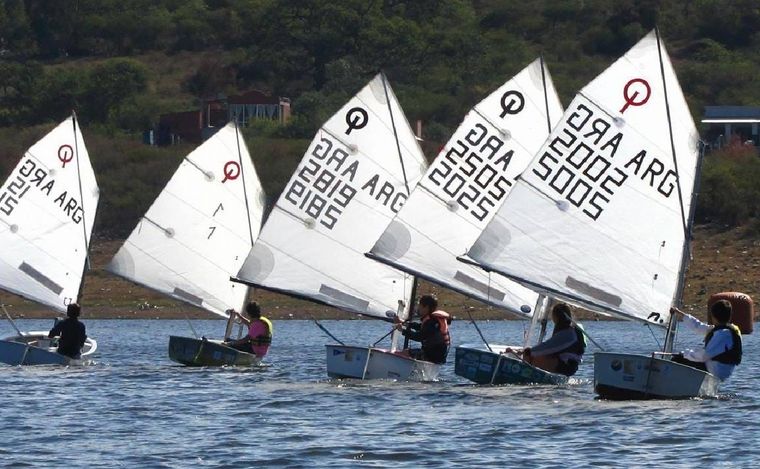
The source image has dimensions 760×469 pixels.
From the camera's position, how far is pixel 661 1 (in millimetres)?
143375

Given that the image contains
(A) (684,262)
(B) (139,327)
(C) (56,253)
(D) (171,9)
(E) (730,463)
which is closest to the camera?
(E) (730,463)

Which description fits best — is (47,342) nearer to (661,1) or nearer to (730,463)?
(730,463)

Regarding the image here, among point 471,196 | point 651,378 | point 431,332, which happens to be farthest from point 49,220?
point 651,378

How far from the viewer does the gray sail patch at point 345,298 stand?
36.8m

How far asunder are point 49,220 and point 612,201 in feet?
49.3

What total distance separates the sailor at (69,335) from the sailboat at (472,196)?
6.28 m

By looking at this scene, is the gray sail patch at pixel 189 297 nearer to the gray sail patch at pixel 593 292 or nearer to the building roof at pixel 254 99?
the gray sail patch at pixel 593 292

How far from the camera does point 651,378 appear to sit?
2911 centimetres

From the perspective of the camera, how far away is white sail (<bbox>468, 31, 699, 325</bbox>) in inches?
1225

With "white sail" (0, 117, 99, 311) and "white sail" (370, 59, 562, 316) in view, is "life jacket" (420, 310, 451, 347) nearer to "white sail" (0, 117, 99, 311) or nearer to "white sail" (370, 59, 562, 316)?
"white sail" (370, 59, 562, 316)

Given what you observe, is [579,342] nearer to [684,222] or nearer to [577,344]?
[577,344]

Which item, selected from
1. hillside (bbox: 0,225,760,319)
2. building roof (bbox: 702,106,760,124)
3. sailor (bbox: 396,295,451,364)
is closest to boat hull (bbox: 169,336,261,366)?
sailor (bbox: 396,295,451,364)

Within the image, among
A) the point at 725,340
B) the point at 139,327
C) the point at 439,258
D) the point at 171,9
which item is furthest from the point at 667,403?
the point at 171,9

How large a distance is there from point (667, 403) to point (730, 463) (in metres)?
5.06
